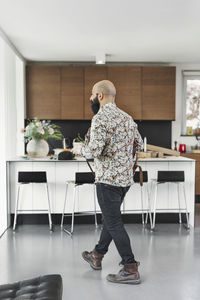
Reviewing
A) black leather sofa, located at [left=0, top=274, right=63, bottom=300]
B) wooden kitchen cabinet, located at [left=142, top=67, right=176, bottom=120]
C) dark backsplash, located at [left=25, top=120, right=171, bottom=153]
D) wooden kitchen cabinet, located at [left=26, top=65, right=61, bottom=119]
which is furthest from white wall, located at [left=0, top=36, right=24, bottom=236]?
black leather sofa, located at [left=0, top=274, right=63, bottom=300]

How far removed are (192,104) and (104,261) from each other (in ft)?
15.9

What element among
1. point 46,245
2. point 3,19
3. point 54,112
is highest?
point 3,19

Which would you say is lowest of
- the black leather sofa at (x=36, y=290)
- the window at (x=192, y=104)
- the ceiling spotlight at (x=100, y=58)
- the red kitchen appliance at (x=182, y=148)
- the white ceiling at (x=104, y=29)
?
the black leather sofa at (x=36, y=290)

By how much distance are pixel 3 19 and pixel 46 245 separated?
115 inches

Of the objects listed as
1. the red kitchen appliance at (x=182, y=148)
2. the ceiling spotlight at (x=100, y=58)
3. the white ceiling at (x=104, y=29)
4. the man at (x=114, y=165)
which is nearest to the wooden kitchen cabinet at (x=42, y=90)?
the white ceiling at (x=104, y=29)

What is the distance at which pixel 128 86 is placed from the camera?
688cm

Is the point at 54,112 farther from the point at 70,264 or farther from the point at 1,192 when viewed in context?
the point at 70,264

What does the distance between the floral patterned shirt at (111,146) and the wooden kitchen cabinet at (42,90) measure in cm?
398

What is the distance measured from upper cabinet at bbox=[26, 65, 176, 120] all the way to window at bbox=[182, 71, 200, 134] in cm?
65

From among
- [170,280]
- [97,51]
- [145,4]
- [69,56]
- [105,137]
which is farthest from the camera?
[69,56]

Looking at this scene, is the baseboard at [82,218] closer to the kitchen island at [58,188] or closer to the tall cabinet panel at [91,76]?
the kitchen island at [58,188]

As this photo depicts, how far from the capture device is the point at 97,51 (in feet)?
20.4

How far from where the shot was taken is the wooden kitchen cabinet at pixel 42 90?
6.82 metres

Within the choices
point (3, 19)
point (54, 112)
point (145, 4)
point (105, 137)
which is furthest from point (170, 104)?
point (105, 137)
